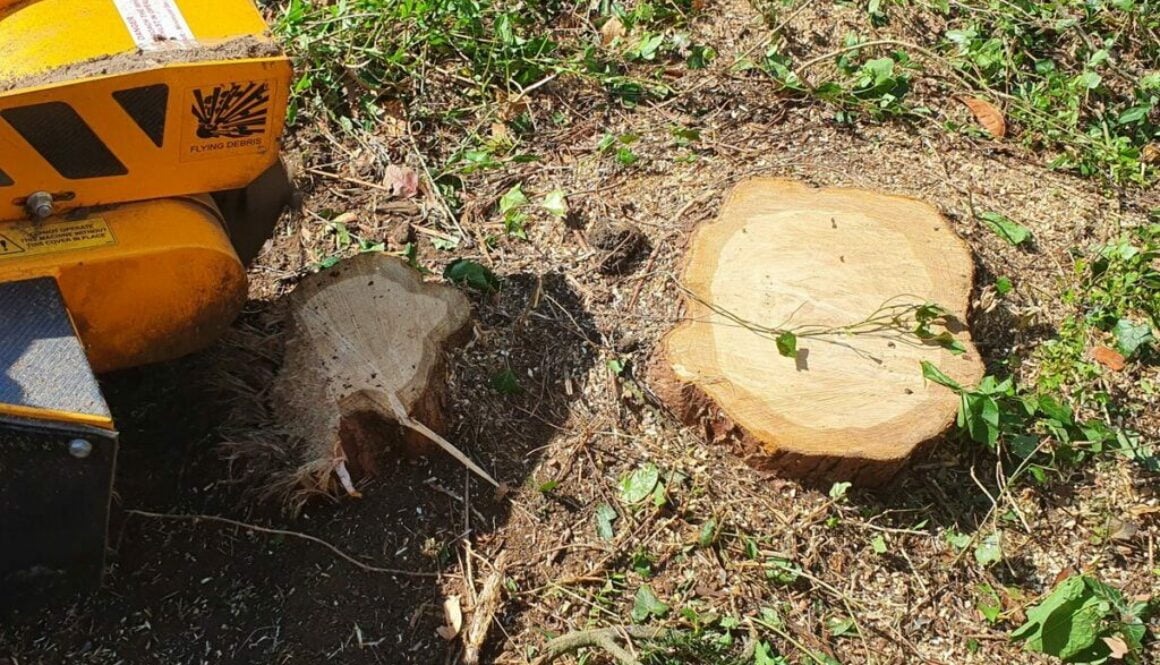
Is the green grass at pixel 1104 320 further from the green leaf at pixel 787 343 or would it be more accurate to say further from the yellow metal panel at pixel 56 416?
the yellow metal panel at pixel 56 416

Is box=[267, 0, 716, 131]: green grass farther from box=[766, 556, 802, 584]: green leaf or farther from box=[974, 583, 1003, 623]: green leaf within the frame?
box=[974, 583, 1003, 623]: green leaf

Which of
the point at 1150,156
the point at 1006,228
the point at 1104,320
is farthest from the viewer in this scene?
the point at 1150,156

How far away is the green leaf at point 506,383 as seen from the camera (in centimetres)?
318

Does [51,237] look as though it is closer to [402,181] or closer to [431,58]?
[402,181]

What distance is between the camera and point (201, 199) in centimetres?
286

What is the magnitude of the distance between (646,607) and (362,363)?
0.98 m

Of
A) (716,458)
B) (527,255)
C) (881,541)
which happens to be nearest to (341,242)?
(527,255)

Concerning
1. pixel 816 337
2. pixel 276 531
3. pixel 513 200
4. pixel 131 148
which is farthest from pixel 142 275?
pixel 816 337

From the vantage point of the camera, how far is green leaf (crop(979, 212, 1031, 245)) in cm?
364

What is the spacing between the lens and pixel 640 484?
10.1 ft

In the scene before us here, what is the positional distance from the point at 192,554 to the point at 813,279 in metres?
1.84

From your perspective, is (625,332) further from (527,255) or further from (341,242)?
(341,242)

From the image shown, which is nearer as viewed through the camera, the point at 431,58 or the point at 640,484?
the point at 640,484

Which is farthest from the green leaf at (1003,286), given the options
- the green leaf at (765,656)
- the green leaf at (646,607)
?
the green leaf at (646,607)
